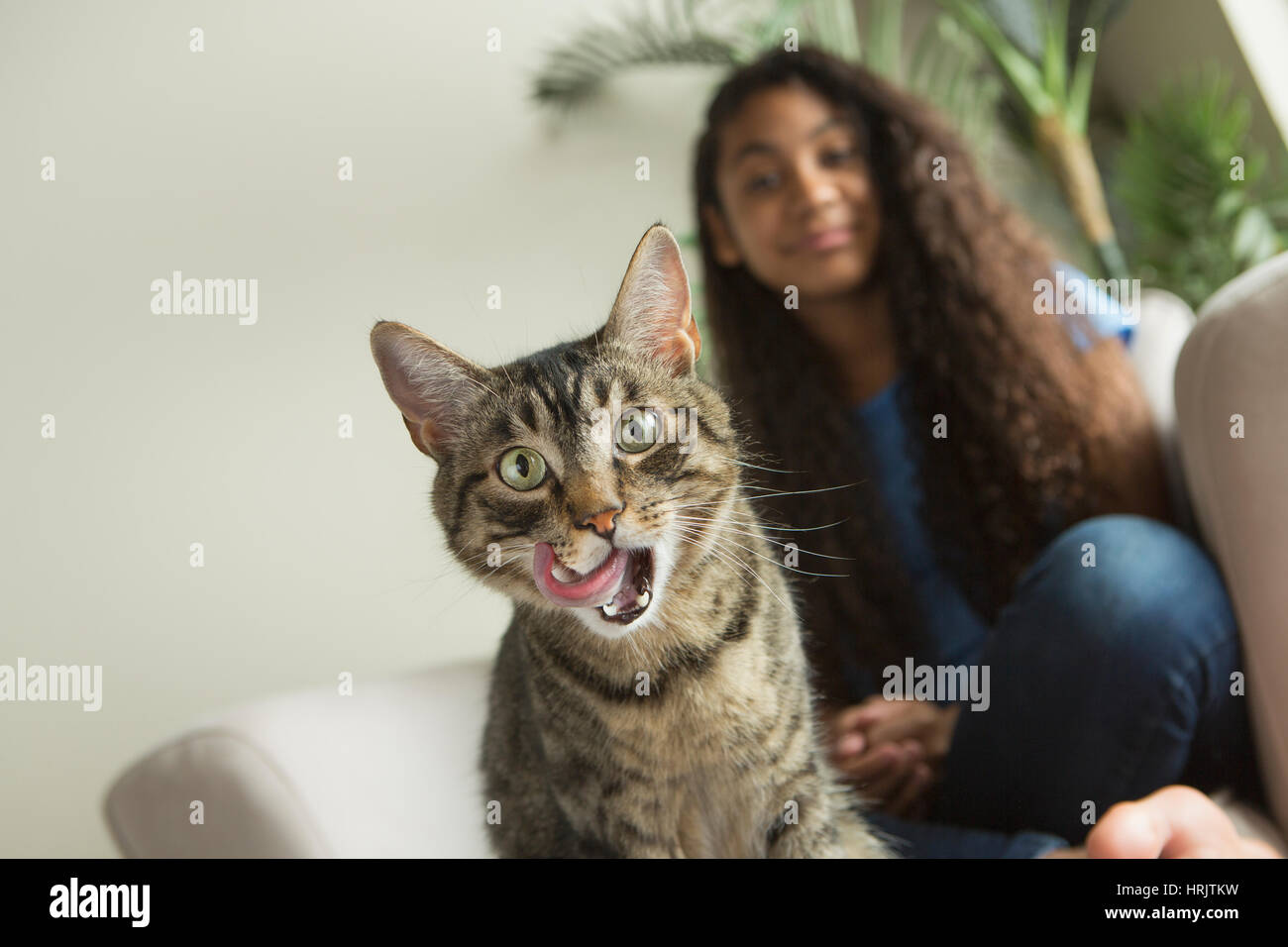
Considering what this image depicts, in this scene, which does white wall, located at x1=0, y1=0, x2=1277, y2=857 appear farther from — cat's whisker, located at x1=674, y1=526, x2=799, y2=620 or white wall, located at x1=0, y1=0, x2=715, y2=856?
cat's whisker, located at x1=674, y1=526, x2=799, y2=620

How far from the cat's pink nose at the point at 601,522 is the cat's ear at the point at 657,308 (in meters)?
0.09

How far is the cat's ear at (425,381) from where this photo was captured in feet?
1.45

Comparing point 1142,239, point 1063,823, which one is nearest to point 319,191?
point 1063,823

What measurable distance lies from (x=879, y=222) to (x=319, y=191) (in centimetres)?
41

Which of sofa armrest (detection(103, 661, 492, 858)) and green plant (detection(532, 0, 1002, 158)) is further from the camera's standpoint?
green plant (detection(532, 0, 1002, 158))

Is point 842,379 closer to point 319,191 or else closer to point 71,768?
point 319,191

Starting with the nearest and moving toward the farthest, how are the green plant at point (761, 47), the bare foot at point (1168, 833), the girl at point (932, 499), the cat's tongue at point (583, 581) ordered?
the cat's tongue at point (583, 581) < the bare foot at point (1168, 833) < the girl at point (932, 499) < the green plant at point (761, 47)

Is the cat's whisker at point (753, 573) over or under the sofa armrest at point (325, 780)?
over

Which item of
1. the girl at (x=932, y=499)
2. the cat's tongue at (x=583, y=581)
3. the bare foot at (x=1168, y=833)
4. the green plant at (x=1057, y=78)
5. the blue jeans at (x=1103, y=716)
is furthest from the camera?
the green plant at (x=1057, y=78)

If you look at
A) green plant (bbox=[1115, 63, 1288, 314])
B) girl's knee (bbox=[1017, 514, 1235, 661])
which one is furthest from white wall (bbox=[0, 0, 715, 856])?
green plant (bbox=[1115, 63, 1288, 314])

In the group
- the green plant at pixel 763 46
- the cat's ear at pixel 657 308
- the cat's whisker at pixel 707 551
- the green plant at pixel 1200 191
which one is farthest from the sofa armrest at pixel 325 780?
the green plant at pixel 1200 191

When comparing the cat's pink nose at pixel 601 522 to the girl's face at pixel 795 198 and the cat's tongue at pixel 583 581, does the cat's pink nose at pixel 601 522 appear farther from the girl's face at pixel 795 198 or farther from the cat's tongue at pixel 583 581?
the girl's face at pixel 795 198

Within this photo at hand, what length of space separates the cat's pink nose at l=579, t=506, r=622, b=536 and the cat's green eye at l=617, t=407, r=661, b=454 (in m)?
0.04

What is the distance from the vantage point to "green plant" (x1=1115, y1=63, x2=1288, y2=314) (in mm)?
2168
